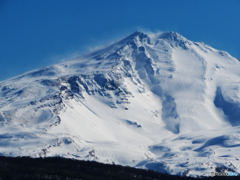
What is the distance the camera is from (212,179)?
151 metres

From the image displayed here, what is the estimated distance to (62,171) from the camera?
Result: 14288cm

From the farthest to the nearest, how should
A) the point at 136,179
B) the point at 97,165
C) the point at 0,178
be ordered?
the point at 97,165 → the point at 136,179 → the point at 0,178

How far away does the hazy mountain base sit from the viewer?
135000mm

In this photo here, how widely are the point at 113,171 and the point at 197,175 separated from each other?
2012 inches

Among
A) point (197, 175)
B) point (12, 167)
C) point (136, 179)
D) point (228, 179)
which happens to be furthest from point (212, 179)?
point (12, 167)

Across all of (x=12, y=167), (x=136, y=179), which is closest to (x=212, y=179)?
(x=136, y=179)

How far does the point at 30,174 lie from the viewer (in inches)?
5364

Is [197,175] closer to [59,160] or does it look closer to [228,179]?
[228,179]

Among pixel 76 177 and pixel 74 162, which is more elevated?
pixel 74 162

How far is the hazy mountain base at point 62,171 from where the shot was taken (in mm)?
135000

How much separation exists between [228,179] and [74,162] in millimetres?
57672

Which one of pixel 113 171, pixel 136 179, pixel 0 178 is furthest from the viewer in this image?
pixel 113 171

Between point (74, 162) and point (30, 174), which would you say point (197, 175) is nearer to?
point (74, 162)

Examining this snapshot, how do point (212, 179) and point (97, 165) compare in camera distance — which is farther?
point (97, 165)
